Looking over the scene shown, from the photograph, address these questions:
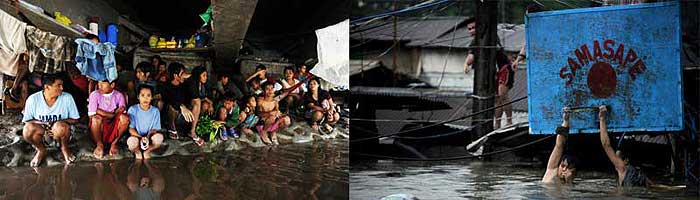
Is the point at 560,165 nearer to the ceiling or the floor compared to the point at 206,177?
nearer to the ceiling

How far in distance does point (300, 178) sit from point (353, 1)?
1133mm

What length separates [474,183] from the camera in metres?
4.29

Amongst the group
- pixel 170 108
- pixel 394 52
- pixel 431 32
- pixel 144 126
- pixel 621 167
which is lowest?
pixel 621 167

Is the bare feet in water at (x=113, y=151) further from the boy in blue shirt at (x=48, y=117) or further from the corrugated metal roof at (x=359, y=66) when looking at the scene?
the corrugated metal roof at (x=359, y=66)

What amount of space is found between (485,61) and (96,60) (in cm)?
245

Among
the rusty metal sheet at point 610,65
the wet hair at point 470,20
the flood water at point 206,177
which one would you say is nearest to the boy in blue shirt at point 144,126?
the flood water at point 206,177

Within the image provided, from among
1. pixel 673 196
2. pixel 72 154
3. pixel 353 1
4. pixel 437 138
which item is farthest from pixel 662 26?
pixel 72 154

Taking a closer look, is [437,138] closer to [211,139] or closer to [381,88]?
[381,88]

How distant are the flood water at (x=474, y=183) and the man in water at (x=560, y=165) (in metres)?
0.04

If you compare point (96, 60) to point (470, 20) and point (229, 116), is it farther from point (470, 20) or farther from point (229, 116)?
point (470, 20)

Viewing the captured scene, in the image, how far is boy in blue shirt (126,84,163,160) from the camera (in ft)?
17.5

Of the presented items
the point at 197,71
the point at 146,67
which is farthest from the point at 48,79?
the point at 197,71

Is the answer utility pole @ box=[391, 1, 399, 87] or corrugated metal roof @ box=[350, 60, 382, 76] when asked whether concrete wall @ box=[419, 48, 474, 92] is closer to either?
utility pole @ box=[391, 1, 399, 87]

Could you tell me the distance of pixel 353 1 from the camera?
4914 mm
